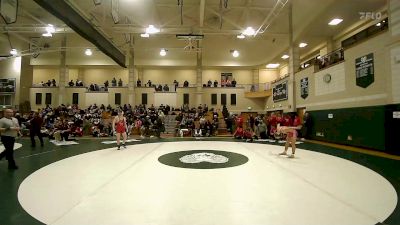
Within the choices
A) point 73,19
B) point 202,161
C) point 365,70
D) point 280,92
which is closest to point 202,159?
point 202,161

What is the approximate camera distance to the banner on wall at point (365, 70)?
30.9 feet

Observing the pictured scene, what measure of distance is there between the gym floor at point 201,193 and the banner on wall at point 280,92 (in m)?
12.8

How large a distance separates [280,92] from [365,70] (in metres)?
9.79

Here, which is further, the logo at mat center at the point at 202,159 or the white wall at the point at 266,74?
the white wall at the point at 266,74

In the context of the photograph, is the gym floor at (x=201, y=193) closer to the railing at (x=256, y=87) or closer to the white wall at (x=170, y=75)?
the railing at (x=256, y=87)

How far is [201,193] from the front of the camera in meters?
3.66

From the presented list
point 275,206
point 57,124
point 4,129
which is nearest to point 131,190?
point 275,206

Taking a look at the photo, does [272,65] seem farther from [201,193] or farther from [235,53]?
[201,193]

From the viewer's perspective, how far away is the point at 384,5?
12.3 m

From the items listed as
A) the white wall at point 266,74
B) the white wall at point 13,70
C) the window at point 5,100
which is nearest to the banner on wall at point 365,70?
the white wall at point 266,74

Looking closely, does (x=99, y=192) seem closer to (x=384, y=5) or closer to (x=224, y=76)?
(x=384, y=5)

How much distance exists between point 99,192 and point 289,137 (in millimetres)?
5704

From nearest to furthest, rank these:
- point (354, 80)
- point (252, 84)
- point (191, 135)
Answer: point (354, 80), point (191, 135), point (252, 84)

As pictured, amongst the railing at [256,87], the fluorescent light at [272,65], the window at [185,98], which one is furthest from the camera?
the fluorescent light at [272,65]
